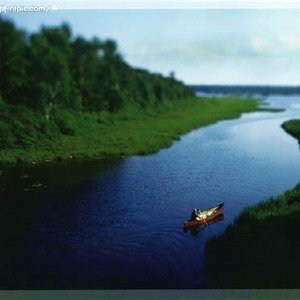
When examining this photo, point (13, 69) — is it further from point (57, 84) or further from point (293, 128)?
point (293, 128)

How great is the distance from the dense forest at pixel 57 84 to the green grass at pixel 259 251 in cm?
680

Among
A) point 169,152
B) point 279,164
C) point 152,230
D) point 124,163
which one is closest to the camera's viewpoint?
point 152,230

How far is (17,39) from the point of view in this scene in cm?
1931

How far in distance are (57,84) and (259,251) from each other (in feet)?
46.5

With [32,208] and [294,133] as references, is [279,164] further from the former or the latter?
[32,208]

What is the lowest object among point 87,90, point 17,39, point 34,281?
point 34,281

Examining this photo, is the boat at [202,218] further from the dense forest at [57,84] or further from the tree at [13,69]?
the tree at [13,69]

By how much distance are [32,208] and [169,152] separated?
30.8ft

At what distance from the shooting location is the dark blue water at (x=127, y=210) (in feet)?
34.0

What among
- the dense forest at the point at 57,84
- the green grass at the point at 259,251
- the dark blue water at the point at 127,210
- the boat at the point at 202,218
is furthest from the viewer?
the dense forest at the point at 57,84

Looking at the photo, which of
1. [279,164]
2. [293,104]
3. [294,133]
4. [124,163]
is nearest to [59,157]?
[124,163]

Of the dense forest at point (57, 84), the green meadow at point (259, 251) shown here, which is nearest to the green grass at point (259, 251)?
the green meadow at point (259, 251)

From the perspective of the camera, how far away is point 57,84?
71.2 feet

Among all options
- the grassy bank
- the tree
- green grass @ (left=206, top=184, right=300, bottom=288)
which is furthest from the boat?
the tree
